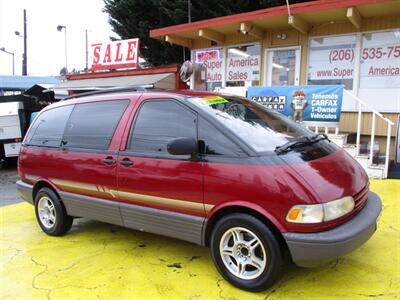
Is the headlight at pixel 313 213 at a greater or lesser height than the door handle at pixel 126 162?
lesser

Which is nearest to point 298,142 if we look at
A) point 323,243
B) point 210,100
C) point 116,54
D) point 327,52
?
point 210,100

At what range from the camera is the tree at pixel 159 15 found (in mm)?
13500

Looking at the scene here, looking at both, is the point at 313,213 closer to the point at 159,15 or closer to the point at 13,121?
the point at 13,121

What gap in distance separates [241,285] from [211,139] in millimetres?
1318

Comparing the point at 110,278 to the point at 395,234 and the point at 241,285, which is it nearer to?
the point at 241,285

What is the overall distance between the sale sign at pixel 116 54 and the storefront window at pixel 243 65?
3.91 metres

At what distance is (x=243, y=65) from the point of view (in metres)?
10.9

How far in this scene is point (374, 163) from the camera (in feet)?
24.4

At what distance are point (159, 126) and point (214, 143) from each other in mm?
707

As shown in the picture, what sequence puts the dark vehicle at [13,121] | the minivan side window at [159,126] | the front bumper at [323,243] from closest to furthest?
the front bumper at [323,243]
the minivan side window at [159,126]
the dark vehicle at [13,121]

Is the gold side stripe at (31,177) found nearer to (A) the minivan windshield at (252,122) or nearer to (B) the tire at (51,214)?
(B) the tire at (51,214)

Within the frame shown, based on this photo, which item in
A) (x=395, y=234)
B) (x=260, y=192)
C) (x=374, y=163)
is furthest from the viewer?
(x=374, y=163)

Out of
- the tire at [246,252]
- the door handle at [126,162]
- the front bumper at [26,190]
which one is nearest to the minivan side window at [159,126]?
the door handle at [126,162]

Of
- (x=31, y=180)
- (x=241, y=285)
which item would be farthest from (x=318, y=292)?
(x=31, y=180)
